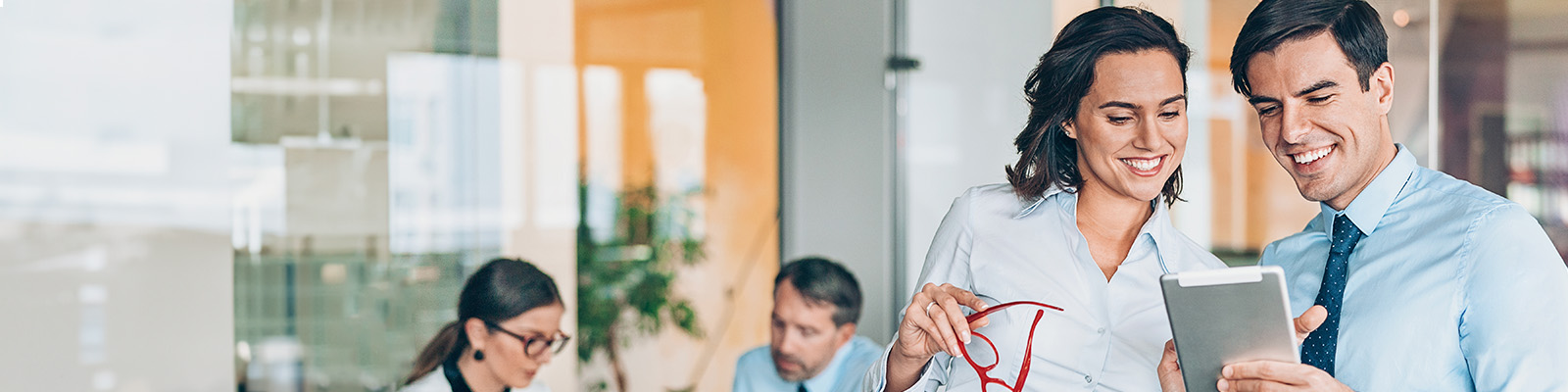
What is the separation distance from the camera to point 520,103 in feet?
13.8

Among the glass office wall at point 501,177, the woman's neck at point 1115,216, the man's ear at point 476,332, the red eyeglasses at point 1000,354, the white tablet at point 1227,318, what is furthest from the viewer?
the glass office wall at point 501,177

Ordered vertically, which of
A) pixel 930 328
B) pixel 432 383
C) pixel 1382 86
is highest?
pixel 1382 86

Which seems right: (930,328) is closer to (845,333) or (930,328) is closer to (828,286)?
(828,286)

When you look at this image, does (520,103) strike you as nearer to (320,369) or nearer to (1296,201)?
(320,369)

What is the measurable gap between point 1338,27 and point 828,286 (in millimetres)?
1849

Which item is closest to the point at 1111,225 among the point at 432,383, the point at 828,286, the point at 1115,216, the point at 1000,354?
the point at 1115,216

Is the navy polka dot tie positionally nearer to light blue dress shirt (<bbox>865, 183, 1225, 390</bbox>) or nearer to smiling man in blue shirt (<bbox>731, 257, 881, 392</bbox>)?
light blue dress shirt (<bbox>865, 183, 1225, 390</bbox>)

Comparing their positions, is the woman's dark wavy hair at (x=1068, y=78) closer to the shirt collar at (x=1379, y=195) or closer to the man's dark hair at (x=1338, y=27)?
the man's dark hair at (x=1338, y=27)

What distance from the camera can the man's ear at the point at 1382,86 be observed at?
5.68 feet

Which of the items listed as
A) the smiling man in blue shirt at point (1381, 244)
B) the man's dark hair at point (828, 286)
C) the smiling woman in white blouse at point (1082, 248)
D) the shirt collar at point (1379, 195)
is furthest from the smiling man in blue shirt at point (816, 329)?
the shirt collar at point (1379, 195)

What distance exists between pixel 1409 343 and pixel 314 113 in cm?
348

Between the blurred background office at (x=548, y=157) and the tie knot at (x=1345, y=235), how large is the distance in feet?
7.77

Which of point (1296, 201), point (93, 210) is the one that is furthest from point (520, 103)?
point (1296, 201)

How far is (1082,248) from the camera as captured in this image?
1739mm
